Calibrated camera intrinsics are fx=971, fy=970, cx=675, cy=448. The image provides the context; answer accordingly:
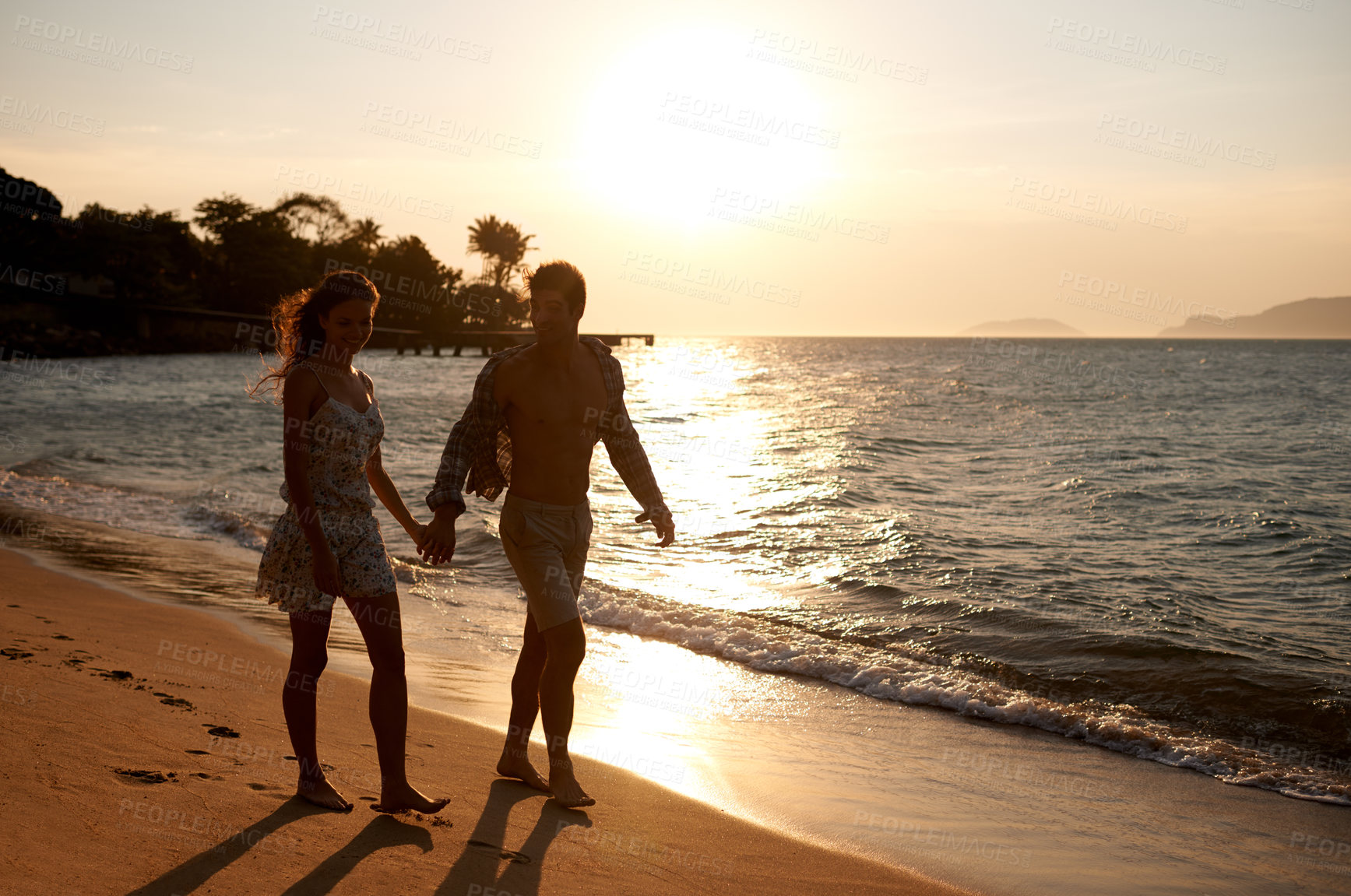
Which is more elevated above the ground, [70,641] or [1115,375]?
[1115,375]

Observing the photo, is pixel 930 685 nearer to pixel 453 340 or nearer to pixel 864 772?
pixel 864 772

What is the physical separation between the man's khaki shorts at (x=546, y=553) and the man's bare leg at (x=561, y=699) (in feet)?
0.23

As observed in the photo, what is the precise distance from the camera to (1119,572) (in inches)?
418

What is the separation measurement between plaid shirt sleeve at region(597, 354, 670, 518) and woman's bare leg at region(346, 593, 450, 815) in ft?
3.91

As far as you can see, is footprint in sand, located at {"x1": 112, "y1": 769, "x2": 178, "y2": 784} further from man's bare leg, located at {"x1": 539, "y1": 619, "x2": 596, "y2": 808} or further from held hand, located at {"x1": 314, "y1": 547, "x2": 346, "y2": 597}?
man's bare leg, located at {"x1": 539, "y1": 619, "x2": 596, "y2": 808}

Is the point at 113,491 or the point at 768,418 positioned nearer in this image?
the point at 113,491

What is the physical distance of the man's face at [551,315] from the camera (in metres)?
3.80

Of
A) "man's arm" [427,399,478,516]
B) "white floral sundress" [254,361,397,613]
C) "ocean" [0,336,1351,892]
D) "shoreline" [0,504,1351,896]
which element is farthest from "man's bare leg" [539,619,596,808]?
"ocean" [0,336,1351,892]

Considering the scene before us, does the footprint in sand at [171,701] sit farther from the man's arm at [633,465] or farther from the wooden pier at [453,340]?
the wooden pier at [453,340]

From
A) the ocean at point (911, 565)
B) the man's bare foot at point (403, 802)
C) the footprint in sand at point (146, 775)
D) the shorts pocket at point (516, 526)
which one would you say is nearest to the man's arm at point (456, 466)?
the shorts pocket at point (516, 526)

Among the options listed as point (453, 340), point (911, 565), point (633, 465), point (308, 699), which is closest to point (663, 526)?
point (633, 465)

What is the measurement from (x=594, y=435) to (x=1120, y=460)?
18.5 meters

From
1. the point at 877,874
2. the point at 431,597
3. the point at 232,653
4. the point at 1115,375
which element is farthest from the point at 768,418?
the point at 1115,375

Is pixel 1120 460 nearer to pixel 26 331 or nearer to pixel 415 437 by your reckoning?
pixel 415 437
